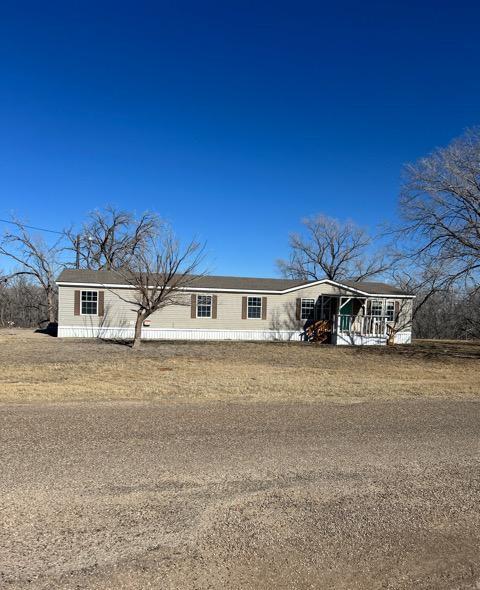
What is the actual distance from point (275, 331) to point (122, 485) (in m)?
20.7

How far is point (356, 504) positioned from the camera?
3555 mm

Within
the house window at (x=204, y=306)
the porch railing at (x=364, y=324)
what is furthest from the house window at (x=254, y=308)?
the porch railing at (x=364, y=324)

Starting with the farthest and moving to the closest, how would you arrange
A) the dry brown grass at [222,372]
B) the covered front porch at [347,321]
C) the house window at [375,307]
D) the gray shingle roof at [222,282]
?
the house window at [375,307] → the covered front porch at [347,321] → the gray shingle roof at [222,282] → the dry brown grass at [222,372]

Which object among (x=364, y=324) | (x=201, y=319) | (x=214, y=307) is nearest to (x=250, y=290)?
(x=214, y=307)

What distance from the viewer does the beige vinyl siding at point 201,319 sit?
2189 cm

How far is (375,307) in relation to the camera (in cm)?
2527

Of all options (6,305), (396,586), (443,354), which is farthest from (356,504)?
(6,305)

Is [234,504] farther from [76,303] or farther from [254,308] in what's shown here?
[254,308]

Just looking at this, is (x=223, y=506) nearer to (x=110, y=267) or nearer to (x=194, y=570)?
(x=194, y=570)

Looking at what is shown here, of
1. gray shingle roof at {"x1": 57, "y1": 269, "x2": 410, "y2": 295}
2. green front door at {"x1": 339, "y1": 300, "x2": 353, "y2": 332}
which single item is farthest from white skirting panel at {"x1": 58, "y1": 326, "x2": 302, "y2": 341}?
green front door at {"x1": 339, "y1": 300, "x2": 353, "y2": 332}

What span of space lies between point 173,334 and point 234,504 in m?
19.7

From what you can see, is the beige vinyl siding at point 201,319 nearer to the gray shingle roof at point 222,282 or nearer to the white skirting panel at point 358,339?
the gray shingle roof at point 222,282

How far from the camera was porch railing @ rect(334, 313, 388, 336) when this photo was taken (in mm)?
24188

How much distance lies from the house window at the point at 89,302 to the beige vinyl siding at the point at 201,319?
248mm
